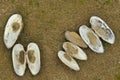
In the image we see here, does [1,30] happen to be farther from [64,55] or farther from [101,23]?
Answer: [101,23]

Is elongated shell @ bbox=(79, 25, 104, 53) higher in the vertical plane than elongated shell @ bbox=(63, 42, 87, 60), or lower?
higher

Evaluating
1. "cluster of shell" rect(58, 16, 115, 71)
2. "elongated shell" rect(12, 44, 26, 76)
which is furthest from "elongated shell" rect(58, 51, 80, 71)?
"elongated shell" rect(12, 44, 26, 76)

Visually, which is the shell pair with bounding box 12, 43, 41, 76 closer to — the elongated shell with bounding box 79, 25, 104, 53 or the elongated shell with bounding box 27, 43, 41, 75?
the elongated shell with bounding box 27, 43, 41, 75

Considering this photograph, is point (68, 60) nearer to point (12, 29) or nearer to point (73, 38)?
point (73, 38)

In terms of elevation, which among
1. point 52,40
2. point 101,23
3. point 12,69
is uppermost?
point 101,23

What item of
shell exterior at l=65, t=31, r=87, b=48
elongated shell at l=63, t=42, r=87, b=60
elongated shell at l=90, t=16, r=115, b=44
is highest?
elongated shell at l=90, t=16, r=115, b=44

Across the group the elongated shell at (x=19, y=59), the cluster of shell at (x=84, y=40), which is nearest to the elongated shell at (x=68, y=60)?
the cluster of shell at (x=84, y=40)

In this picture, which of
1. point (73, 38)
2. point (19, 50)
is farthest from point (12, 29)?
point (73, 38)

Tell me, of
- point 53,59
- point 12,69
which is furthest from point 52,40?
point 12,69
